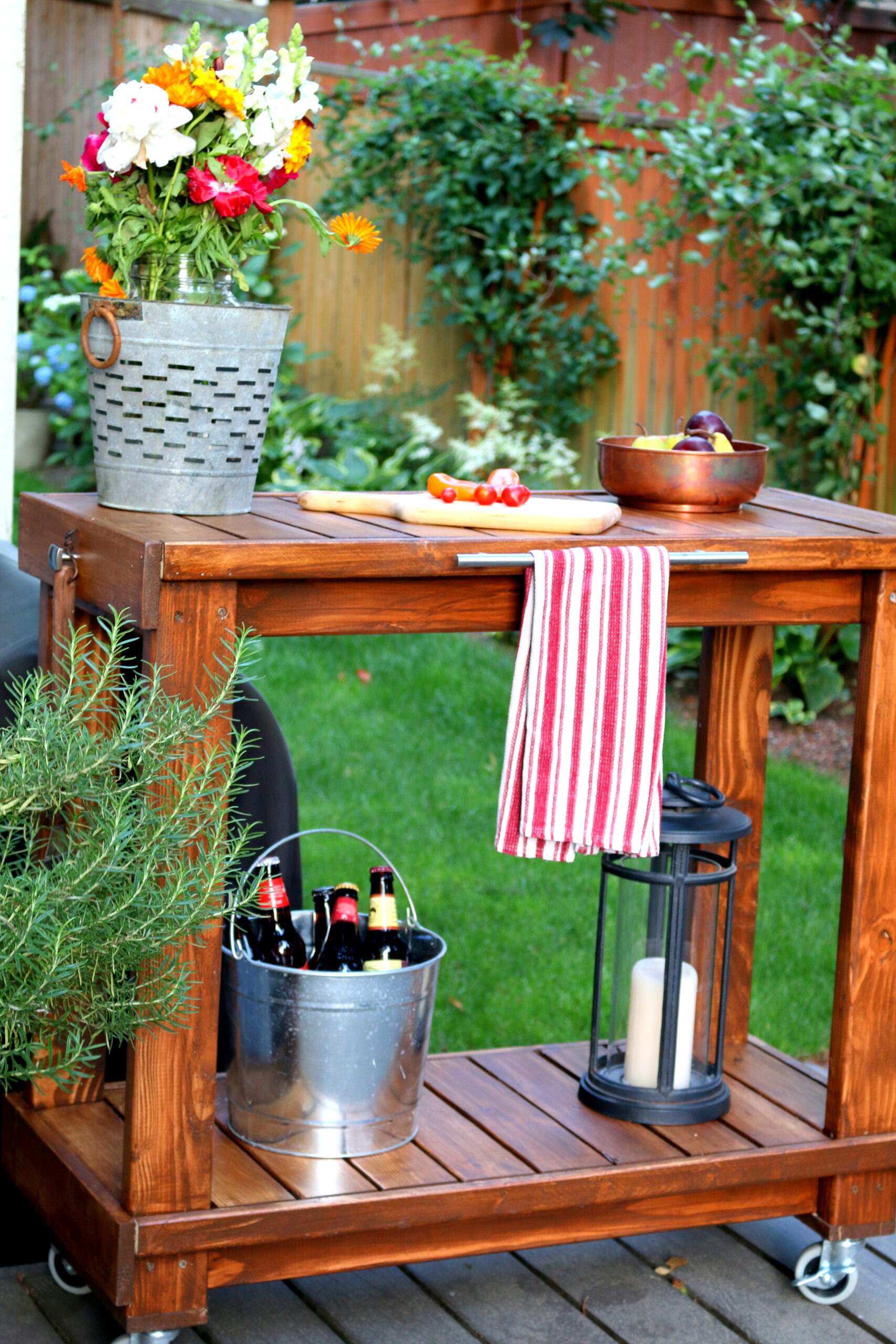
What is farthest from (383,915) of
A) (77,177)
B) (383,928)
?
(77,177)

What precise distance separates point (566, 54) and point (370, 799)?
442cm

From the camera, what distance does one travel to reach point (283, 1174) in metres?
2.07

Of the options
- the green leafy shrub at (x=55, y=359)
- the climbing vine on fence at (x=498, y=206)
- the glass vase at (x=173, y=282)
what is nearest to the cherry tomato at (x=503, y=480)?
the glass vase at (x=173, y=282)

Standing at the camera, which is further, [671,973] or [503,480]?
[671,973]

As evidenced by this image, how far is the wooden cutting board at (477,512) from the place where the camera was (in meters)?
2.04

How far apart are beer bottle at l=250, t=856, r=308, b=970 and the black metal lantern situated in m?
0.44

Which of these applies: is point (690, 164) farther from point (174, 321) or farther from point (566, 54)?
point (174, 321)

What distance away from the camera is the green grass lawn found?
329 cm

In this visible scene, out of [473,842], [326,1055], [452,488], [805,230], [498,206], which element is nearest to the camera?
[326,1055]

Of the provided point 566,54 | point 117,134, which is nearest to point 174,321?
point 117,134

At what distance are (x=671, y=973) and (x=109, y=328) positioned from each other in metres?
1.17

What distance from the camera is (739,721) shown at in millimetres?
2596

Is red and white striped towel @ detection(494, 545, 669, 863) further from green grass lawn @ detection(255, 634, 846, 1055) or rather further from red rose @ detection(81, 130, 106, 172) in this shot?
green grass lawn @ detection(255, 634, 846, 1055)

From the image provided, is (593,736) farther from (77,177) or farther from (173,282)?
(77,177)
